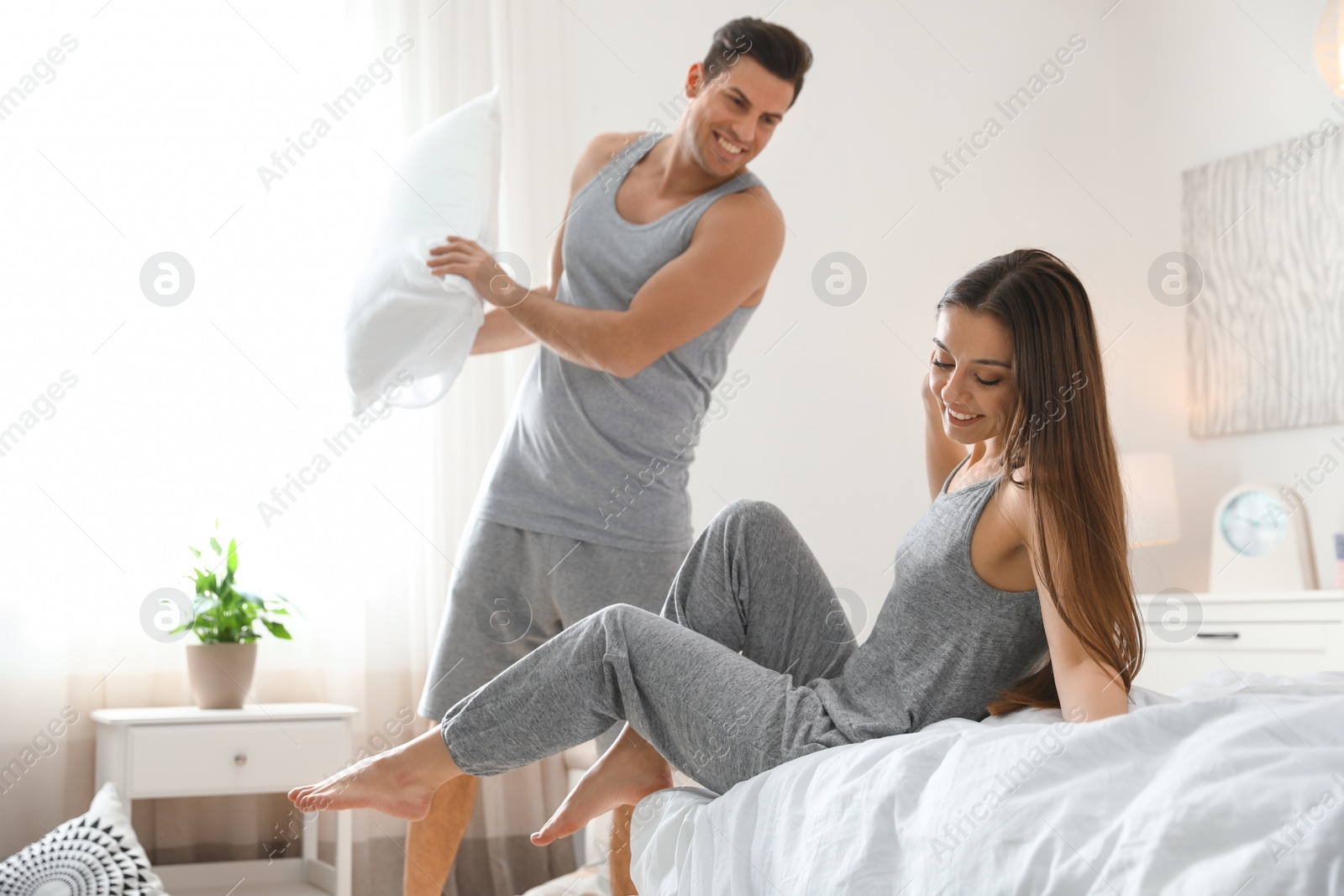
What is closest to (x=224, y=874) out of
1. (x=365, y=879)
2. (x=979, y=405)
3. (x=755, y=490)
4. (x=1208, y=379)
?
(x=365, y=879)

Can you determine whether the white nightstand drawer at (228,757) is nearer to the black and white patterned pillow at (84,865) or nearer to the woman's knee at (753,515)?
the black and white patterned pillow at (84,865)

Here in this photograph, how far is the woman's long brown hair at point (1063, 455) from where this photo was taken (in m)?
1.03

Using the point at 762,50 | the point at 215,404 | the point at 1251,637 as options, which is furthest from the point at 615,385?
the point at 1251,637

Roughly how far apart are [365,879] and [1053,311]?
2.01 metres

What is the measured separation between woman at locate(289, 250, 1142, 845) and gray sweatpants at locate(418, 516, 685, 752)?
0.77ft

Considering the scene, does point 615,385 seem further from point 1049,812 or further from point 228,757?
point 228,757

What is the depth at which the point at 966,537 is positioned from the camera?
1.17 metres

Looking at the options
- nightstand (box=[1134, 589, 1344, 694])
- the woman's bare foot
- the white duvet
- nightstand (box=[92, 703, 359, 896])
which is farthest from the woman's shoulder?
nightstand (box=[92, 703, 359, 896])

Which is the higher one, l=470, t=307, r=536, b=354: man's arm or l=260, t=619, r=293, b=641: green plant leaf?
l=470, t=307, r=536, b=354: man's arm

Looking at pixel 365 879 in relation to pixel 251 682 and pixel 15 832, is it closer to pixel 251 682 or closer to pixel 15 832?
pixel 251 682

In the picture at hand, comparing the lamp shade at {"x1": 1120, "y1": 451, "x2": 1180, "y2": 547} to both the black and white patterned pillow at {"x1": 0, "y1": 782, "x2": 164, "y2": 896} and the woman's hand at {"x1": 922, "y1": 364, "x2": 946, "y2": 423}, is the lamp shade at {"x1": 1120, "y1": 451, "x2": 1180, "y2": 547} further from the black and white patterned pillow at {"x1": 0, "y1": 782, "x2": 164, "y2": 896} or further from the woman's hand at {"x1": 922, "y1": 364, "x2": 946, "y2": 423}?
the black and white patterned pillow at {"x1": 0, "y1": 782, "x2": 164, "y2": 896}

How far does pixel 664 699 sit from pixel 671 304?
1.87ft

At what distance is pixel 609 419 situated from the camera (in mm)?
1530

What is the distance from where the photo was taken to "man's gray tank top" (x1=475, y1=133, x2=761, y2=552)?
150 cm
